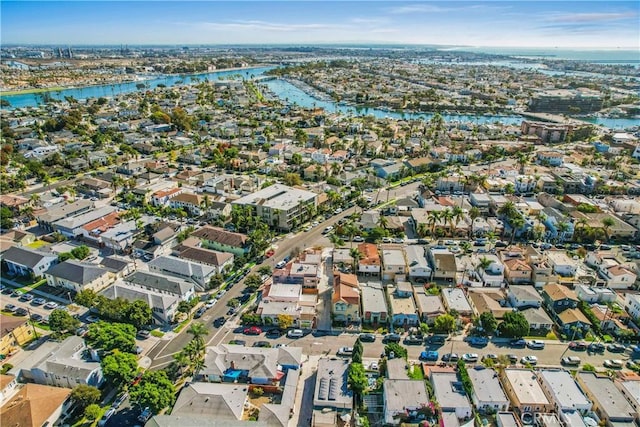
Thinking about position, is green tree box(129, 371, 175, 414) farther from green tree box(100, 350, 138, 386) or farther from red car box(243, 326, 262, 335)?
red car box(243, 326, 262, 335)

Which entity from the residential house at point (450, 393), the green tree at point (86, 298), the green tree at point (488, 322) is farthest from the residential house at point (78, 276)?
the green tree at point (488, 322)

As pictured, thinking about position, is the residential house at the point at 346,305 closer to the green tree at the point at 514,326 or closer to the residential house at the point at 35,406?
the green tree at the point at 514,326

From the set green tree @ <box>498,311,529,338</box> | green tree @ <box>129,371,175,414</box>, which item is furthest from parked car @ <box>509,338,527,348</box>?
green tree @ <box>129,371,175,414</box>

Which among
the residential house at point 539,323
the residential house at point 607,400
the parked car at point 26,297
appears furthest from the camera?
the parked car at point 26,297

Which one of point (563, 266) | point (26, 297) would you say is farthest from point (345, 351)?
point (26, 297)

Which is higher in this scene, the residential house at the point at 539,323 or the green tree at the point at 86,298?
the green tree at the point at 86,298

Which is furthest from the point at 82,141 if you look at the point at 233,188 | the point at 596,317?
the point at 596,317
